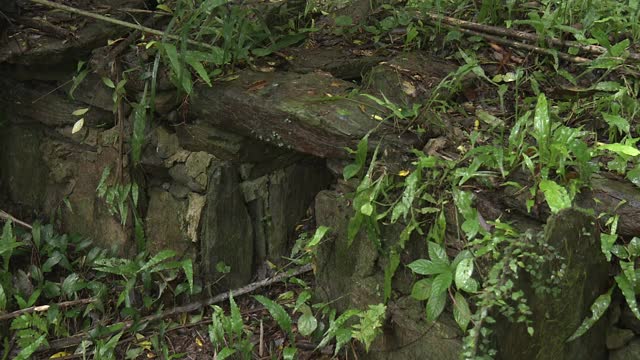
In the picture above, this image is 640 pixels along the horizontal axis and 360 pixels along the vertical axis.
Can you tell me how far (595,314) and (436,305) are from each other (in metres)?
0.66

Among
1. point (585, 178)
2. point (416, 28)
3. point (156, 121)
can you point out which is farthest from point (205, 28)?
point (585, 178)

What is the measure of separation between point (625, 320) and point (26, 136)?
→ 3612 millimetres

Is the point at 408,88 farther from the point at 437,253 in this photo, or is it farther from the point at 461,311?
the point at 461,311

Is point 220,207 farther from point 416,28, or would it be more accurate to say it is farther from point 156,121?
point 416,28

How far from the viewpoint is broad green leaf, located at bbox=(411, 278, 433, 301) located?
2834mm

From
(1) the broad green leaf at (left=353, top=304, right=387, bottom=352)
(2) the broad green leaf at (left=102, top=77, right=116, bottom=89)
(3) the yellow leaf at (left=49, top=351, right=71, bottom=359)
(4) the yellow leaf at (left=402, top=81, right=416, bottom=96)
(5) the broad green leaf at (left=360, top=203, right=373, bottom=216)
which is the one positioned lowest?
(3) the yellow leaf at (left=49, top=351, right=71, bottom=359)

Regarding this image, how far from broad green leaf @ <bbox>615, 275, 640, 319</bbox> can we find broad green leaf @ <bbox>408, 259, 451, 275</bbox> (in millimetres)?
684

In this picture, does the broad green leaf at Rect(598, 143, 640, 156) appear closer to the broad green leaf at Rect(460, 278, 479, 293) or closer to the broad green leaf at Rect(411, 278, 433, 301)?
the broad green leaf at Rect(460, 278, 479, 293)

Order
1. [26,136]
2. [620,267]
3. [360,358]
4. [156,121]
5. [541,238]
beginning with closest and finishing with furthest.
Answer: [541,238], [620,267], [360,358], [156,121], [26,136]

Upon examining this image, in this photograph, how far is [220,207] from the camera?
3.80m

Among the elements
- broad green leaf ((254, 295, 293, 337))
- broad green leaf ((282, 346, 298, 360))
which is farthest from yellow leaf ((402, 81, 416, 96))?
broad green leaf ((282, 346, 298, 360))

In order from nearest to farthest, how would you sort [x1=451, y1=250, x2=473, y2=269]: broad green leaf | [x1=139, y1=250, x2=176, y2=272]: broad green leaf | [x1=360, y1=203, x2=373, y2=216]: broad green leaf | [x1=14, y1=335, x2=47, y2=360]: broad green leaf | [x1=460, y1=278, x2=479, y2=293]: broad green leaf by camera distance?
[x1=460, y1=278, x2=479, y2=293]: broad green leaf
[x1=451, y1=250, x2=473, y2=269]: broad green leaf
[x1=360, y1=203, x2=373, y2=216]: broad green leaf
[x1=14, y1=335, x2=47, y2=360]: broad green leaf
[x1=139, y1=250, x2=176, y2=272]: broad green leaf

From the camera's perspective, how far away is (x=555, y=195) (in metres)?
2.72

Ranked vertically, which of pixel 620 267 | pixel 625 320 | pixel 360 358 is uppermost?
pixel 620 267
